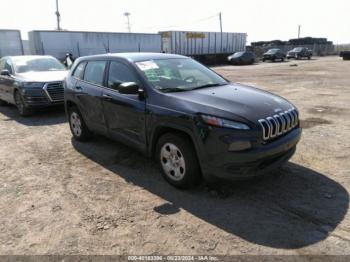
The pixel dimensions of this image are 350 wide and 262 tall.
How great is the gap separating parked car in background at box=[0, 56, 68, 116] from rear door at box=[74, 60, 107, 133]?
3.12 meters

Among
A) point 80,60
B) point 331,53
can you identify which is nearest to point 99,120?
point 80,60

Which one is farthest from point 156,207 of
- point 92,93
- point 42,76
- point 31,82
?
point 42,76

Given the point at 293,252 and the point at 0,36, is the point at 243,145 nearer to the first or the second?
the point at 293,252

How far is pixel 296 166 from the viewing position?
186 inches

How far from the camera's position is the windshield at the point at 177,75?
441 cm

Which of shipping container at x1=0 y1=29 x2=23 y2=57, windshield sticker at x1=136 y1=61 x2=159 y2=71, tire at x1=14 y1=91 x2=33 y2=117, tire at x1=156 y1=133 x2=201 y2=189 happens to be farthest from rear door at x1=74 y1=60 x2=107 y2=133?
shipping container at x1=0 y1=29 x2=23 y2=57

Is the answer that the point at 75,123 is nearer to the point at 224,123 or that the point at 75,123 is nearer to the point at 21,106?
the point at 21,106

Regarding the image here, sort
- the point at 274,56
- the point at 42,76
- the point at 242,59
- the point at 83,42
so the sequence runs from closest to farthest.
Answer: the point at 42,76 < the point at 83,42 < the point at 242,59 < the point at 274,56

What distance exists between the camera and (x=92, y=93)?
17.6 ft

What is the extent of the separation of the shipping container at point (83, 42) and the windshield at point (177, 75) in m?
20.1

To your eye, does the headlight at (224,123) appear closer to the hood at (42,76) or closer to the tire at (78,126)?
the tire at (78,126)

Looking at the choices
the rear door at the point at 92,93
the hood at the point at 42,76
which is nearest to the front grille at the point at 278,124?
the rear door at the point at 92,93

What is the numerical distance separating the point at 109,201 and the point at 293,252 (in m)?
2.14

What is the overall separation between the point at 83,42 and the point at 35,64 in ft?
51.4
